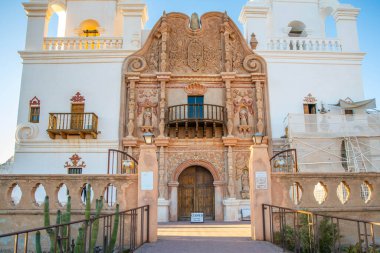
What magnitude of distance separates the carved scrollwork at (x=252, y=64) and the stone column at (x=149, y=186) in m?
11.2

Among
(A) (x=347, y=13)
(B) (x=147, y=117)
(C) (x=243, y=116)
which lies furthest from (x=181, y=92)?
(A) (x=347, y=13)

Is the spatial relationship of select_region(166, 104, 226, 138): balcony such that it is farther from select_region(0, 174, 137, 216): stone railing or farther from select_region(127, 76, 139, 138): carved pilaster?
select_region(0, 174, 137, 216): stone railing

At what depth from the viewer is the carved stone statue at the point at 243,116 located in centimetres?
1934

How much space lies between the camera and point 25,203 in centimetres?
1045

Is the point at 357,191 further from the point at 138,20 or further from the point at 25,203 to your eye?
the point at 138,20

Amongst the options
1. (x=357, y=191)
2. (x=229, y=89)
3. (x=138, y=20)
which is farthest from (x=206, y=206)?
(x=138, y=20)

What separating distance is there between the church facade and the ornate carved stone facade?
0.05 m

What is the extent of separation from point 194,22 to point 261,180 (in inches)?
519

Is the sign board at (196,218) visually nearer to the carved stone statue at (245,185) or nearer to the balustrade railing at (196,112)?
the carved stone statue at (245,185)

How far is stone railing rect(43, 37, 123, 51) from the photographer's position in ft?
66.7

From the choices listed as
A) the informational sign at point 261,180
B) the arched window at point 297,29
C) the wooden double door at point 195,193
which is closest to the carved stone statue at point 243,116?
the wooden double door at point 195,193

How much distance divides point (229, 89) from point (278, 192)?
32.6 ft

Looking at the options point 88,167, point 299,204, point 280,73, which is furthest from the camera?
point 280,73

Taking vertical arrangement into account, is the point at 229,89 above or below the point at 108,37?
below
